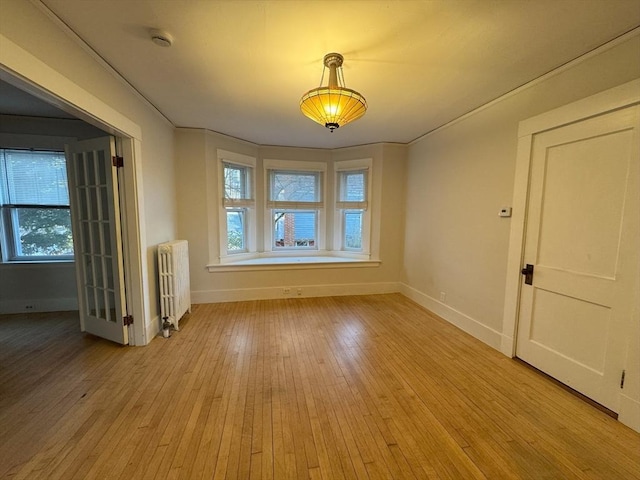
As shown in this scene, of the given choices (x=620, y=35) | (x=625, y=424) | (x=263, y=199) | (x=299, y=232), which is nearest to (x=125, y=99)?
(x=263, y=199)

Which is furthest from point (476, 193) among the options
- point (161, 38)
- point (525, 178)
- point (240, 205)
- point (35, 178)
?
point (35, 178)

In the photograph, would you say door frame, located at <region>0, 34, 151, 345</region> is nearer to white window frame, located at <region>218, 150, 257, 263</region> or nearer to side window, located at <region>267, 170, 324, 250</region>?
white window frame, located at <region>218, 150, 257, 263</region>

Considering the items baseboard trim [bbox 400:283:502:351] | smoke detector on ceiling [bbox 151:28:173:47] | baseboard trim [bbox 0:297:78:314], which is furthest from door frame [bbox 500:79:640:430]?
baseboard trim [bbox 0:297:78:314]

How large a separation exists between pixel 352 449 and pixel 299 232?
360cm

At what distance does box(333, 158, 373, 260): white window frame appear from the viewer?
14.4 feet

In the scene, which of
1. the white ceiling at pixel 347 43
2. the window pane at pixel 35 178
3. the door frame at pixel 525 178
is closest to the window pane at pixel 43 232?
the window pane at pixel 35 178

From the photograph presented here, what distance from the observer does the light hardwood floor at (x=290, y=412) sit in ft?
4.58

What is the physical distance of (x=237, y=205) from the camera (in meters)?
4.19

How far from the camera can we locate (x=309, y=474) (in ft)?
4.41

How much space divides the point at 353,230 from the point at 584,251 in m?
3.09

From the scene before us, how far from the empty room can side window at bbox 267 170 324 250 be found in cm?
100

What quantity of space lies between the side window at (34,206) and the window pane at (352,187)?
4.01 m

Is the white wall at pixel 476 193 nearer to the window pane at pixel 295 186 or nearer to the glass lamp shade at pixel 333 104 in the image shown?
the glass lamp shade at pixel 333 104

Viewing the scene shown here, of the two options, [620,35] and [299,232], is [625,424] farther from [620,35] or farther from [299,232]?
[299,232]
